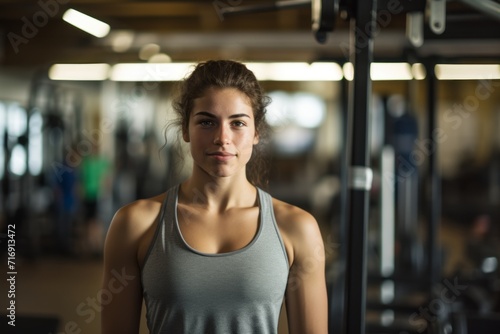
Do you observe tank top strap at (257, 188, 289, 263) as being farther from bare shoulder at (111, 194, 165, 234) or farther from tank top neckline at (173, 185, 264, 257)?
bare shoulder at (111, 194, 165, 234)

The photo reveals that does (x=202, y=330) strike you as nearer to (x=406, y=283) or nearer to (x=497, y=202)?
(x=406, y=283)

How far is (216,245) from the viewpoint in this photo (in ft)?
3.22

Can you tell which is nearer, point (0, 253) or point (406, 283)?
point (406, 283)

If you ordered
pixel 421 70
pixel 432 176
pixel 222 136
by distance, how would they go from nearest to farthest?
1. pixel 222 136
2. pixel 432 176
3. pixel 421 70

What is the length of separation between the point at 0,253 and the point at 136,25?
2675 millimetres

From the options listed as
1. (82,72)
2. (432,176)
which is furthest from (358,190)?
(82,72)

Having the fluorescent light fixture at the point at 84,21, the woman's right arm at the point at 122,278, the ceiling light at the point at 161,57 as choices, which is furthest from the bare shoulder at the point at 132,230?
the ceiling light at the point at 161,57

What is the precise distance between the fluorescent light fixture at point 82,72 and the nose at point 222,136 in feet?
22.6

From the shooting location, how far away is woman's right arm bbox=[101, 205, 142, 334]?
99 cm

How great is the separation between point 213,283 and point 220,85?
310 millimetres

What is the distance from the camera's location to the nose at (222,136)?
93 centimetres

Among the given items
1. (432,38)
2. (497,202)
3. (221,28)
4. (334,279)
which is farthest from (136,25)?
(497,202)

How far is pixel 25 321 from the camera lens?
144cm

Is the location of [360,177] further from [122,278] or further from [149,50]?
[149,50]
